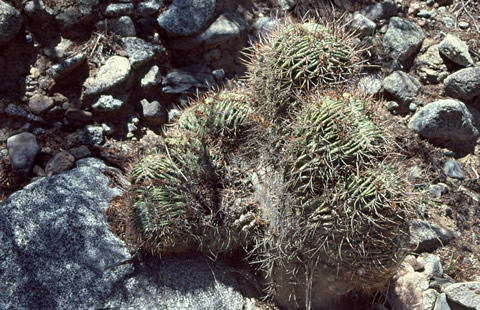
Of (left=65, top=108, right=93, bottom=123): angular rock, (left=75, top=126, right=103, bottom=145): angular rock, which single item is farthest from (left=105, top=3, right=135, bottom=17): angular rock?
(left=75, top=126, right=103, bottom=145): angular rock

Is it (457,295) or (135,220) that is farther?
(457,295)

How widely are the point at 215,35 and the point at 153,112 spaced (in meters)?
1.03

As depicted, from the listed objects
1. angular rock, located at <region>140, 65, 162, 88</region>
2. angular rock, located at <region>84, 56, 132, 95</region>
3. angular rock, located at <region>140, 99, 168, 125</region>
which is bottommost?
angular rock, located at <region>140, 99, 168, 125</region>

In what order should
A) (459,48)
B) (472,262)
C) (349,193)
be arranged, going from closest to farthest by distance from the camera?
(349,193) → (472,262) → (459,48)

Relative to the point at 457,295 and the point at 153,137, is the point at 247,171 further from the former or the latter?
the point at 457,295

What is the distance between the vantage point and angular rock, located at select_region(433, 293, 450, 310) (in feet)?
10.8

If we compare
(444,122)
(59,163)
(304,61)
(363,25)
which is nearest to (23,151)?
(59,163)

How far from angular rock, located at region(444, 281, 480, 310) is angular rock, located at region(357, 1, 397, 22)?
9.64 ft

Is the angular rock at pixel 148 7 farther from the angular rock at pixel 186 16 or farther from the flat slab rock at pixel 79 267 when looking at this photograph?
the flat slab rock at pixel 79 267

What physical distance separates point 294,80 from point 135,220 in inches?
55.5

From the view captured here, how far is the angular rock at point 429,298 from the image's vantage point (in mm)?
3330

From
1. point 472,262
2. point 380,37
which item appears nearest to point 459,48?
point 380,37

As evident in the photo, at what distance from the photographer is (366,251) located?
8.52 feet

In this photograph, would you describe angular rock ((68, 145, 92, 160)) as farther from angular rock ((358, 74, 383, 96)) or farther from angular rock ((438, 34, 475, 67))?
angular rock ((438, 34, 475, 67))
